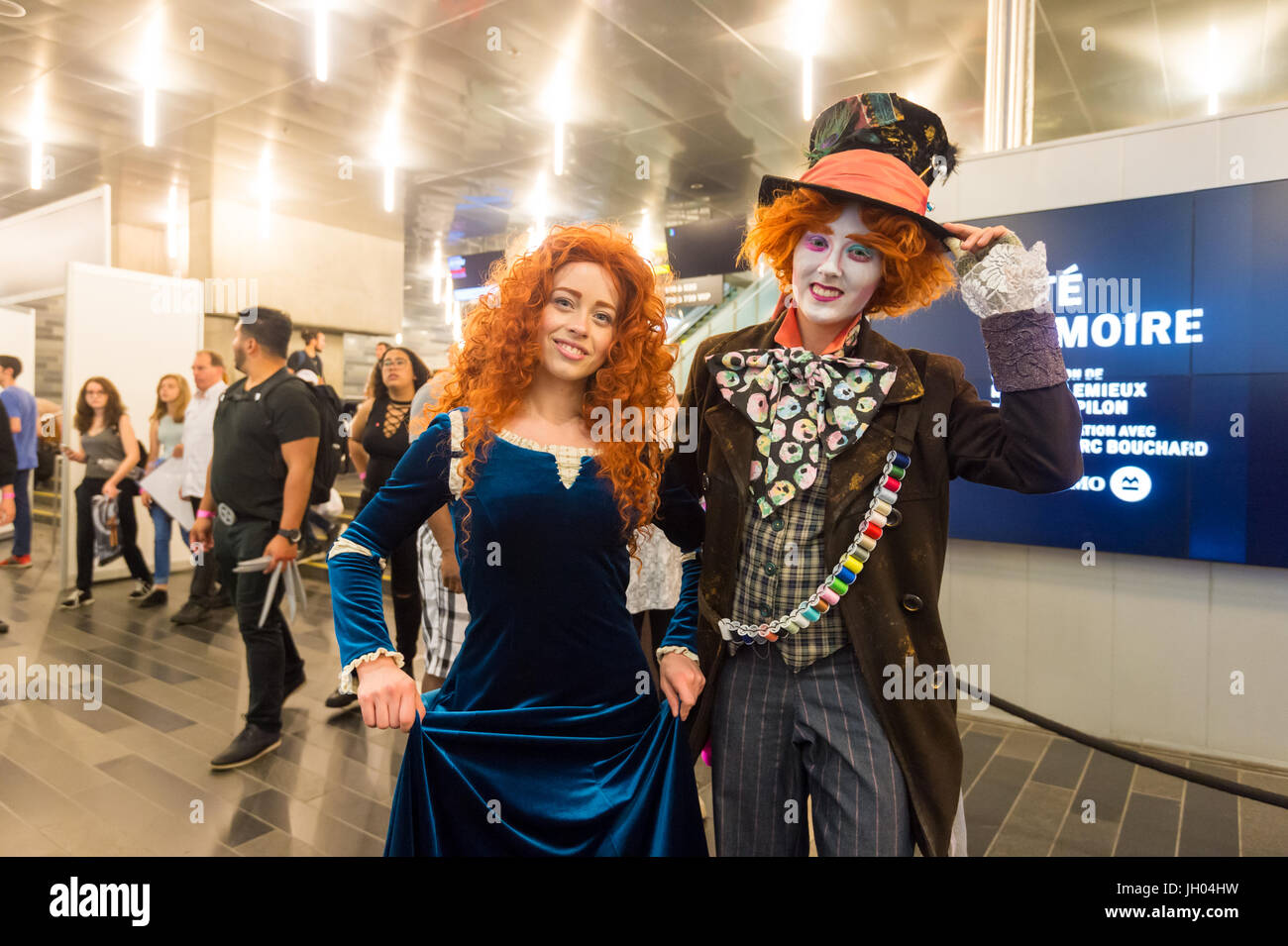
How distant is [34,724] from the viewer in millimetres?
3658

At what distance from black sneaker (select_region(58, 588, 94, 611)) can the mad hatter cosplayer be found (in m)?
6.18

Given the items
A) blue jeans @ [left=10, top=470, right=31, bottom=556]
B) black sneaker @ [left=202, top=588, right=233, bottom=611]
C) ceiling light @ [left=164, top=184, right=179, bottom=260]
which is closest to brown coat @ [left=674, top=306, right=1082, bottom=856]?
black sneaker @ [left=202, top=588, right=233, bottom=611]

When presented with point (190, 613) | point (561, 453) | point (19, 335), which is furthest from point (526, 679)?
point (19, 335)

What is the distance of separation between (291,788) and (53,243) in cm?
864

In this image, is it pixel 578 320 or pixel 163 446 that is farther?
pixel 163 446

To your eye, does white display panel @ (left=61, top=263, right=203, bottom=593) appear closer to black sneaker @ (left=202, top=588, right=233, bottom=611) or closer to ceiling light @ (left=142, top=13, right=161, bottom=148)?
black sneaker @ (left=202, top=588, right=233, bottom=611)

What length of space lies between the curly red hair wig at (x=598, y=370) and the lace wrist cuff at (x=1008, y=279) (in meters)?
0.56

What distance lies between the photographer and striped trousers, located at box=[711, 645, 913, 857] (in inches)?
50.4

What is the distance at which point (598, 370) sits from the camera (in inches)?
56.9

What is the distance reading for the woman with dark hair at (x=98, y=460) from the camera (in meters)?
5.95

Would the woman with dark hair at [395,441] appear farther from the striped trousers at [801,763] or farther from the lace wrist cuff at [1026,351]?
the lace wrist cuff at [1026,351]

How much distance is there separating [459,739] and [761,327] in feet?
3.04

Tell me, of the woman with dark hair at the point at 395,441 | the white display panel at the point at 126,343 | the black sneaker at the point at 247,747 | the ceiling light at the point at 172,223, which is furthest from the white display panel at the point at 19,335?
the black sneaker at the point at 247,747

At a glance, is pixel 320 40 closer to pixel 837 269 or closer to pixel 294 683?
pixel 294 683
